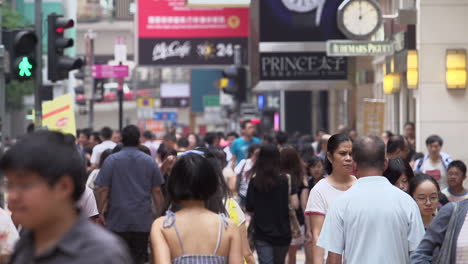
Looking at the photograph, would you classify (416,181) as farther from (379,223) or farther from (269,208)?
(269,208)

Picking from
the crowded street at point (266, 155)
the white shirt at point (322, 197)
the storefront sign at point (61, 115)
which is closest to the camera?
the crowded street at point (266, 155)

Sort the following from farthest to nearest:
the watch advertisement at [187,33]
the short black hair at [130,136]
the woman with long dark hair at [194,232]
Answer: the watch advertisement at [187,33], the short black hair at [130,136], the woman with long dark hair at [194,232]

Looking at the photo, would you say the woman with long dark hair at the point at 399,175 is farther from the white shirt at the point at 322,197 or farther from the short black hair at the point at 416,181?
the white shirt at the point at 322,197

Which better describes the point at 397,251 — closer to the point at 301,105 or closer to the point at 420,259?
the point at 420,259

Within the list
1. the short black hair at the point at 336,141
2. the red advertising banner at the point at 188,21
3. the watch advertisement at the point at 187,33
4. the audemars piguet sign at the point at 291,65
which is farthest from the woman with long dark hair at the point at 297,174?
the watch advertisement at the point at 187,33

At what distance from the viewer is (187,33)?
37.6 m

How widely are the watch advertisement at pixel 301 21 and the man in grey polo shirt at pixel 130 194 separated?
14.9m

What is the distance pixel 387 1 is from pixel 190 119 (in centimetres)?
7409

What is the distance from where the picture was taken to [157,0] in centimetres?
3622

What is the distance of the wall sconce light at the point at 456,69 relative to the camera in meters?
21.1

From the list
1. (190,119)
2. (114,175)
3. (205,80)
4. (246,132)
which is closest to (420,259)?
(114,175)

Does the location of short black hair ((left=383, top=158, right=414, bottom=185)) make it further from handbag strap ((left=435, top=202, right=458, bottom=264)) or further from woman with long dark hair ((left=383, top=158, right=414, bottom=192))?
handbag strap ((left=435, top=202, right=458, bottom=264))

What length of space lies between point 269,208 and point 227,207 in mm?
3753

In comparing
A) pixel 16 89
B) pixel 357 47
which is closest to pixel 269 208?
pixel 357 47
